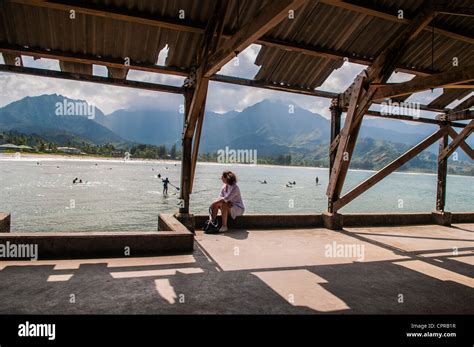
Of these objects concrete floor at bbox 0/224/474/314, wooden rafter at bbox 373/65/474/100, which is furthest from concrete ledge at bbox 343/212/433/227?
wooden rafter at bbox 373/65/474/100

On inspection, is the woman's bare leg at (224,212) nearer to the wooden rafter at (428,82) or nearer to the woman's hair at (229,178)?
the woman's hair at (229,178)

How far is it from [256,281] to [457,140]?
8280 millimetres

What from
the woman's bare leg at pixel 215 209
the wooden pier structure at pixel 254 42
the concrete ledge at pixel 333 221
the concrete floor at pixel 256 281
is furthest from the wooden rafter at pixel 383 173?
the woman's bare leg at pixel 215 209

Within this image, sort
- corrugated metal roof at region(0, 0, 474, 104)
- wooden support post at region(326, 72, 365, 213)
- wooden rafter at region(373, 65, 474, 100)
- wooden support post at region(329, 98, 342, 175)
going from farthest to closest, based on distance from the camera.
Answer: wooden support post at region(329, 98, 342, 175) < wooden support post at region(326, 72, 365, 213) < corrugated metal roof at region(0, 0, 474, 104) < wooden rafter at region(373, 65, 474, 100)

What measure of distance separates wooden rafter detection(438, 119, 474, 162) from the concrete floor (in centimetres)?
384

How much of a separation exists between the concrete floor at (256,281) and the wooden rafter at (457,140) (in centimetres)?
384

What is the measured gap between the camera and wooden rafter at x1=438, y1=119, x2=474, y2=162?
9524 mm

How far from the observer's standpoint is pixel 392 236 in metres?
8.59

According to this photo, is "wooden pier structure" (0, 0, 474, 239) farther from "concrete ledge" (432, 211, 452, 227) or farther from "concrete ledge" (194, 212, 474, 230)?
"concrete ledge" (432, 211, 452, 227)

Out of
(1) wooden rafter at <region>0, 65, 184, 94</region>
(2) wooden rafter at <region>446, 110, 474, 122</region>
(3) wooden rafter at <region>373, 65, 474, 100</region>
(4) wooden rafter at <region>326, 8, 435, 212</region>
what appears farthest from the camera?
(2) wooden rafter at <region>446, 110, 474, 122</region>

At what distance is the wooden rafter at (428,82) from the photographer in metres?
5.45

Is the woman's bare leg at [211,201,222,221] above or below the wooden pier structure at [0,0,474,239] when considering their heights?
below

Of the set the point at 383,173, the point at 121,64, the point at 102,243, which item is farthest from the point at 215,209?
the point at 383,173
